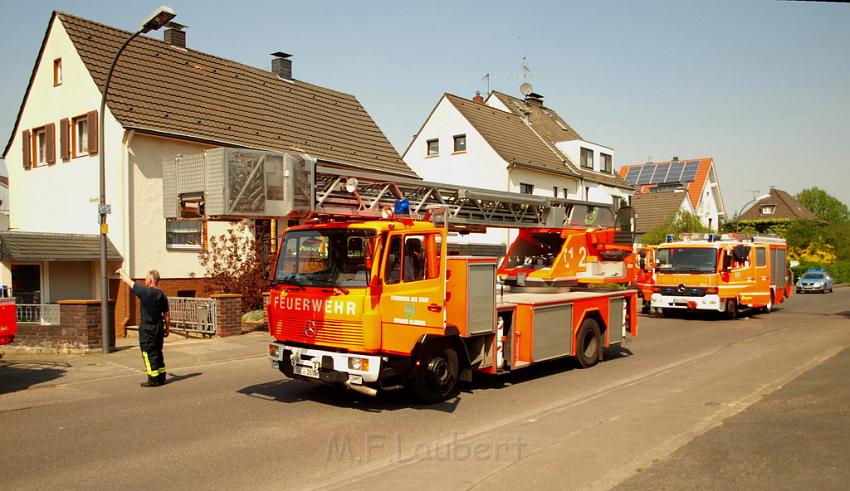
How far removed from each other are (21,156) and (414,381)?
762 inches

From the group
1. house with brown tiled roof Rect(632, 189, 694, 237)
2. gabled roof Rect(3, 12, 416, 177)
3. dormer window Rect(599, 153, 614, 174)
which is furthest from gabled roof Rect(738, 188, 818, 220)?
gabled roof Rect(3, 12, 416, 177)

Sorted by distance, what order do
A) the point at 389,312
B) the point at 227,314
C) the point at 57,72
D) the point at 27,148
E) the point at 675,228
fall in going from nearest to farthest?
the point at 389,312, the point at 227,314, the point at 57,72, the point at 27,148, the point at 675,228

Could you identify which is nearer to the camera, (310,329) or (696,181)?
(310,329)

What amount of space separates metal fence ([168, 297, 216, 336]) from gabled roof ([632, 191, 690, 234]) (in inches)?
1554

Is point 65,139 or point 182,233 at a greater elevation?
point 65,139

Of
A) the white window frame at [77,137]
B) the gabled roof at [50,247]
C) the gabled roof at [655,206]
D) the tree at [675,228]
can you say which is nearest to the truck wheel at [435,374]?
the gabled roof at [50,247]

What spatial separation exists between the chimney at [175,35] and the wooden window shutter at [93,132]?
4.71 meters

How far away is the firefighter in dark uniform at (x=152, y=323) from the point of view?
10.1m

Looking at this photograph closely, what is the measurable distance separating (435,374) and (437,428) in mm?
1146

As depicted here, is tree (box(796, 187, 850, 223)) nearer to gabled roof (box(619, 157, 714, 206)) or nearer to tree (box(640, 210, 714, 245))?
gabled roof (box(619, 157, 714, 206))

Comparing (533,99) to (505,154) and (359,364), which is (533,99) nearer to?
(505,154)

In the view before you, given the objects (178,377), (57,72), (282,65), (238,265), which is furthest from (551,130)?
(178,377)

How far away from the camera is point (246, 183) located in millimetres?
8047

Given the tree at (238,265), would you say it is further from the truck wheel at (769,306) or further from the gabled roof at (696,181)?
the gabled roof at (696,181)
